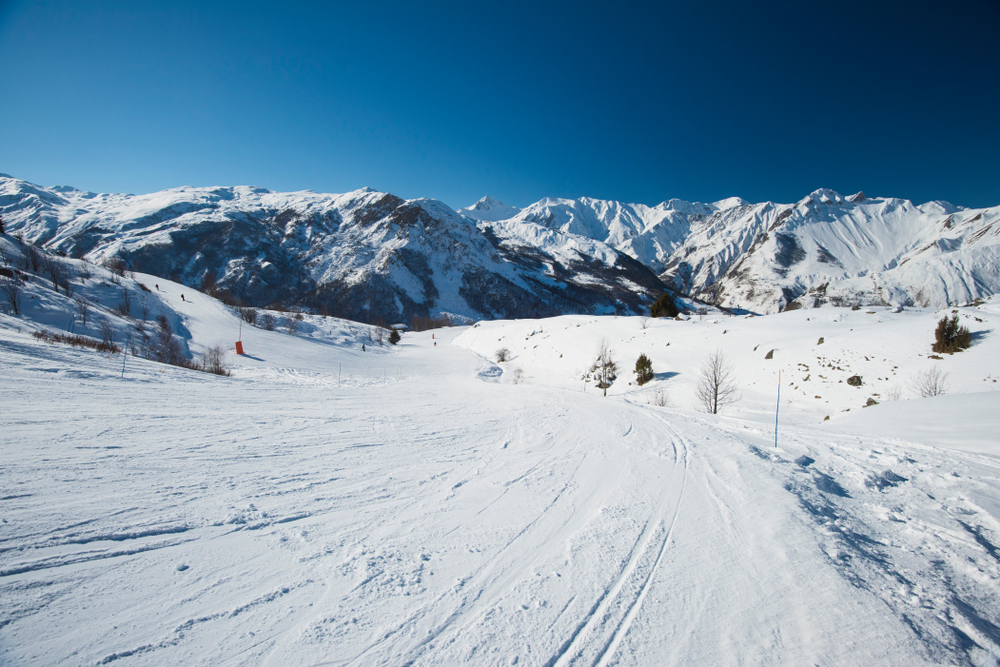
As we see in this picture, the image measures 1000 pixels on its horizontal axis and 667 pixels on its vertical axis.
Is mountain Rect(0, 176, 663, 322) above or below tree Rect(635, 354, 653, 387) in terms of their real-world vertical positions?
above

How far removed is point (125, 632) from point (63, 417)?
568 cm

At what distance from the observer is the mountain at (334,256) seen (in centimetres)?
13775

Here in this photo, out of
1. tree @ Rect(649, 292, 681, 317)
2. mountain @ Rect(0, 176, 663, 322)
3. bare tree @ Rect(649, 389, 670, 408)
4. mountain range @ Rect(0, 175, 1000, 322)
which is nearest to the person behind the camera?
bare tree @ Rect(649, 389, 670, 408)

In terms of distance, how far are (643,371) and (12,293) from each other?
123 ft

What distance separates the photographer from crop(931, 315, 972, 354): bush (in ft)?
50.0

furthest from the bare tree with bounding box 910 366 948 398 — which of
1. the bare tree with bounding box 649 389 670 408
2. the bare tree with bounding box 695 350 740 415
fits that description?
the bare tree with bounding box 649 389 670 408

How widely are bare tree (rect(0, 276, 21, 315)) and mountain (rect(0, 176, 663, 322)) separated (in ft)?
336

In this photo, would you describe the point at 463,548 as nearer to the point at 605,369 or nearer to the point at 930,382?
the point at 930,382

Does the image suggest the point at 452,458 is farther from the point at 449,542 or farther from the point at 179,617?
the point at 179,617

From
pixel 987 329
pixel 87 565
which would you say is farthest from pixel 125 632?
pixel 987 329

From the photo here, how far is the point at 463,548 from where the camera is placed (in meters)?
3.60

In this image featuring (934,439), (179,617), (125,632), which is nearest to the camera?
(125,632)

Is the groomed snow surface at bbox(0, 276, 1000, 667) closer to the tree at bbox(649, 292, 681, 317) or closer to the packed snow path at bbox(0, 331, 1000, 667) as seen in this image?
the packed snow path at bbox(0, 331, 1000, 667)

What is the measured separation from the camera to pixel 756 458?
6410 millimetres
